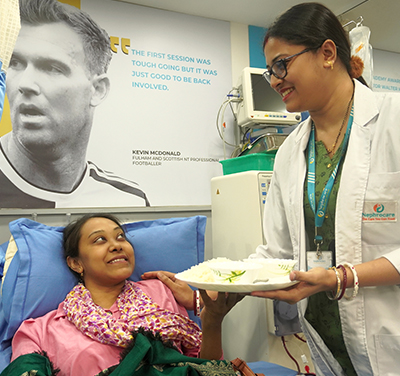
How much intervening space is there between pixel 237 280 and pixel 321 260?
1.21ft

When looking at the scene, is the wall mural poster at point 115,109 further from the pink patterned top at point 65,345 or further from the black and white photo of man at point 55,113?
the pink patterned top at point 65,345

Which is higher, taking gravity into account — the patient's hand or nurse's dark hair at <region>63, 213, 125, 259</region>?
nurse's dark hair at <region>63, 213, 125, 259</region>

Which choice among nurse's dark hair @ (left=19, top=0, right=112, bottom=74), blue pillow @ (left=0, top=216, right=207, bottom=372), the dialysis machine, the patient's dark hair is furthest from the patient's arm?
nurse's dark hair @ (left=19, top=0, right=112, bottom=74)

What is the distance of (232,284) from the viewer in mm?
934

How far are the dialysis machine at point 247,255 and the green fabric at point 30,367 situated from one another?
1209 mm

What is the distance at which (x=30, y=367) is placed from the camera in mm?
1208

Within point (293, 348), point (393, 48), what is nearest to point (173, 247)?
point (293, 348)

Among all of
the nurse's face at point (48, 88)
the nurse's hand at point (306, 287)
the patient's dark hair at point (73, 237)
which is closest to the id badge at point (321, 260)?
the nurse's hand at point (306, 287)

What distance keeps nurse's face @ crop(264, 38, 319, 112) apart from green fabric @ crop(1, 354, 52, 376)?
48.4 inches

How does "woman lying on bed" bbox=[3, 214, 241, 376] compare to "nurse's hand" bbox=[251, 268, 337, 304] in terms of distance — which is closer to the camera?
"nurse's hand" bbox=[251, 268, 337, 304]

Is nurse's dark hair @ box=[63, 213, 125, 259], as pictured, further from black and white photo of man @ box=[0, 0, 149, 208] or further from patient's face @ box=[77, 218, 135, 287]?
black and white photo of man @ box=[0, 0, 149, 208]

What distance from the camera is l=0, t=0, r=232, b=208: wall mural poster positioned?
2430mm

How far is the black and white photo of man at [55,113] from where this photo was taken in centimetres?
241

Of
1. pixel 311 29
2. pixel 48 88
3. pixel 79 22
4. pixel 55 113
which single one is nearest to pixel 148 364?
pixel 311 29
